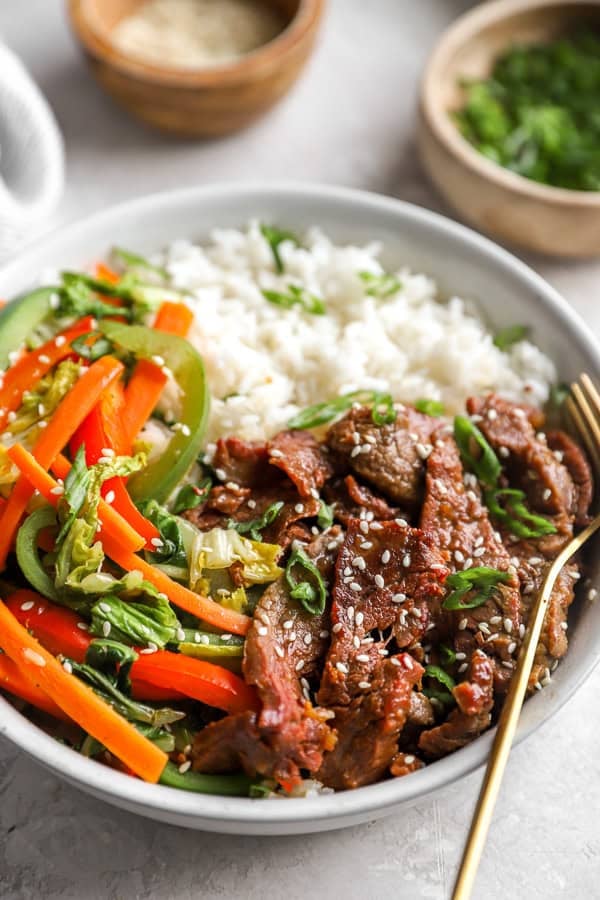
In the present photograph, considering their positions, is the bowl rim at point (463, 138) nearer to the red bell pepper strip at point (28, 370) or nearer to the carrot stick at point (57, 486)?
the red bell pepper strip at point (28, 370)

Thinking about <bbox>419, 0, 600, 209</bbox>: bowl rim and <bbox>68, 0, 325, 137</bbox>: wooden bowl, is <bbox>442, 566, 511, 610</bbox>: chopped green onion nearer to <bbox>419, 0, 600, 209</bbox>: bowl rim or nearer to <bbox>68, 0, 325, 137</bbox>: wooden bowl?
<bbox>419, 0, 600, 209</bbox>: bowl rim

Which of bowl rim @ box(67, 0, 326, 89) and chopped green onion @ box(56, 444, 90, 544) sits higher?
bowl rim @ box(67, 0, 326, 89)

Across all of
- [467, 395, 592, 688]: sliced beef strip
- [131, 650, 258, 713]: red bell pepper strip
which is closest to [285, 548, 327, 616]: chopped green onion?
[131, 650, 258, 713]: red bell pepper strip

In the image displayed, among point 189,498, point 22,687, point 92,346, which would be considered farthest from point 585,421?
point 22,687

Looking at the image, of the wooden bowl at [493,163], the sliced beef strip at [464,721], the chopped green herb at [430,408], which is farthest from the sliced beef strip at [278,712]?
the wooden bowl at [493,163]

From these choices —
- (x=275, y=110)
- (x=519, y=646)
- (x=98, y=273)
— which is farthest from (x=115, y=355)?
(x=275, y=110)

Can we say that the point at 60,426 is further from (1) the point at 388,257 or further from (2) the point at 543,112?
(2) the point at 543,112
